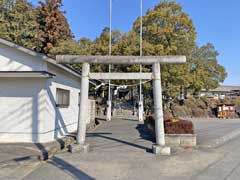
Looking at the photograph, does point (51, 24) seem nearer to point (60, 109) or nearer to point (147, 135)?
point (60, 109)

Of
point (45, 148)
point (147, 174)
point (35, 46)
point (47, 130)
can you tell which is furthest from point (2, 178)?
point (35, 46)

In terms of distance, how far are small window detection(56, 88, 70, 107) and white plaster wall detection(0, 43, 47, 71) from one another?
5.69 ft

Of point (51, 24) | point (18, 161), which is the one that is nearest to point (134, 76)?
point (18, 161)

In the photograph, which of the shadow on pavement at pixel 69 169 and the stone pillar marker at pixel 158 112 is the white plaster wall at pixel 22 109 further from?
the stone pillar marker at pixel 158 112

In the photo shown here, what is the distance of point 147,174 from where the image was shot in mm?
5562

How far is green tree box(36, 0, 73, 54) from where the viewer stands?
93.9 feet

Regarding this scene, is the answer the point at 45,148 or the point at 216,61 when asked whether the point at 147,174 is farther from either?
the point at 216,61

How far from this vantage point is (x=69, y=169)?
591cm

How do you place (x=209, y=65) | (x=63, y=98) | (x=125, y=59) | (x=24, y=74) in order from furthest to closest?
(x=209, y=65) → (x=63, y=98) → (x=24, y=74) → (x=125, y=59)

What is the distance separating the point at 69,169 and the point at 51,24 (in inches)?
1056

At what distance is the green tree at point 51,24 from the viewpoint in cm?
2861

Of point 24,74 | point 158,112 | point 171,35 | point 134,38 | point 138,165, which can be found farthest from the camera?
point 171,35

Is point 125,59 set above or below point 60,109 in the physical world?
above

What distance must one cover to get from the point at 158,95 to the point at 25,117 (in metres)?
5.02
